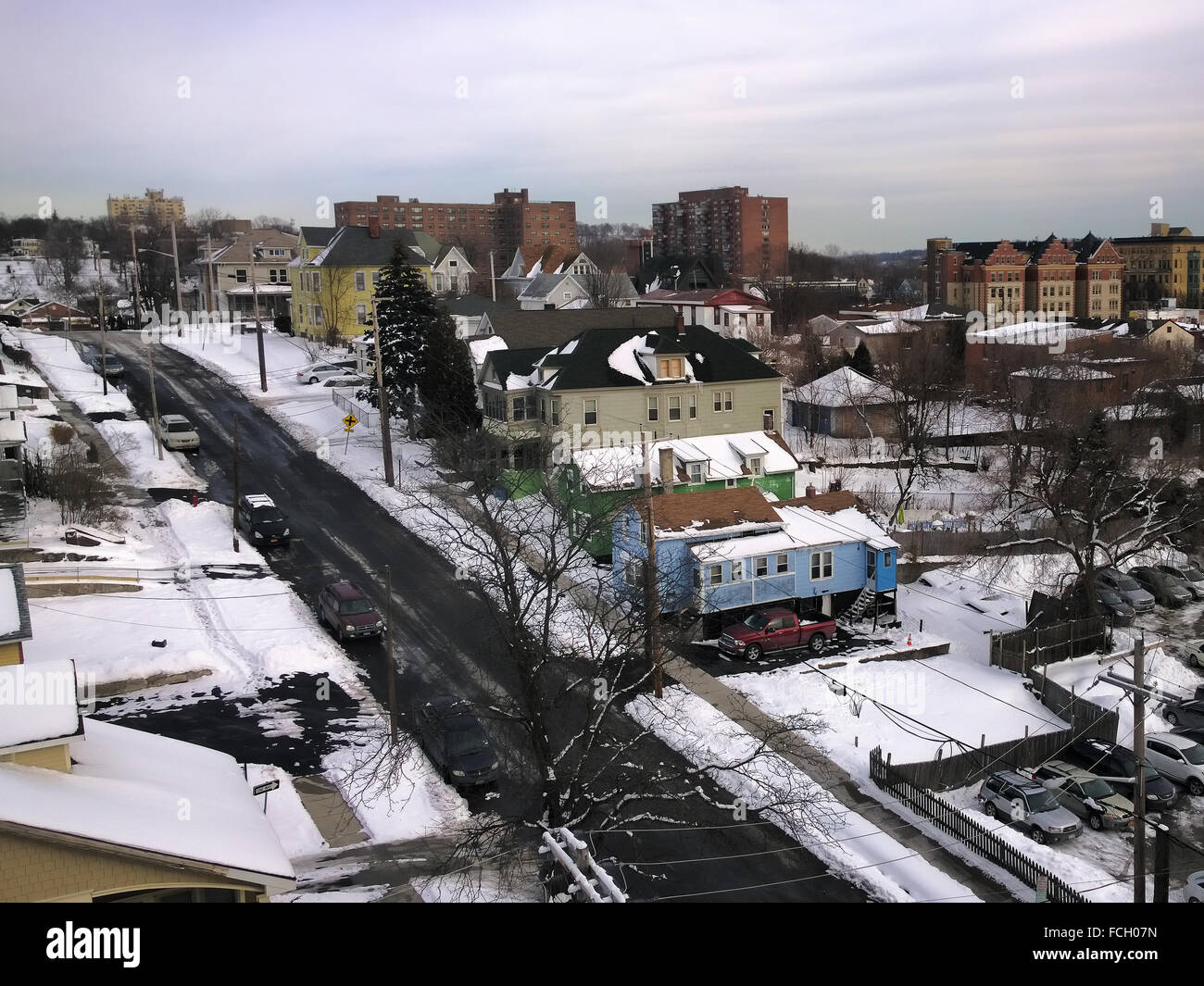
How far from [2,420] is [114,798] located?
2595 cm

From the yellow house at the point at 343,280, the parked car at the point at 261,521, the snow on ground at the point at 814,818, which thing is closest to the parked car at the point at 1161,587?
the snow on ground at the point at 814,818

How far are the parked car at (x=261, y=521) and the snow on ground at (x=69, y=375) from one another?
1584 centimetres

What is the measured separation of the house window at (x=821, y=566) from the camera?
2959 centimetres

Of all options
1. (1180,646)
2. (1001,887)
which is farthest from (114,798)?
(1180,646)

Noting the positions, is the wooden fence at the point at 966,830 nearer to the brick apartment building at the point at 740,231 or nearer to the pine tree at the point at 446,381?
the pine tree at the point at 446,381

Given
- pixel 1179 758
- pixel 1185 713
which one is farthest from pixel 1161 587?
pixel 1179 758

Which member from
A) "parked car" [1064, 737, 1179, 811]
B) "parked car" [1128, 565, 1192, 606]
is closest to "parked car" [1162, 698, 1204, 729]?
"parked car" [1064, 737, 1179, 811]

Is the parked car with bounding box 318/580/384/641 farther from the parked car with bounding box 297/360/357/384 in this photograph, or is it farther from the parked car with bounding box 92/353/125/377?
the parked car with bounding box 92/353/125/377

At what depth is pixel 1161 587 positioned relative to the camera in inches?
1307

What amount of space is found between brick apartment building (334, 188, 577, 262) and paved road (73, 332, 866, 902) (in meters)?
85.3

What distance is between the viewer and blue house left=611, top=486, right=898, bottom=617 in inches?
1115

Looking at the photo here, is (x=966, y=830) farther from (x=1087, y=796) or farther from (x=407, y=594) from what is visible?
(x=407, y=594)

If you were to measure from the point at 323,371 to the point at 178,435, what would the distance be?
13.1 m
